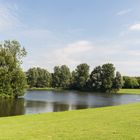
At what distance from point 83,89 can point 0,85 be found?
211 ft

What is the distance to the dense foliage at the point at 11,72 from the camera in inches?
2606

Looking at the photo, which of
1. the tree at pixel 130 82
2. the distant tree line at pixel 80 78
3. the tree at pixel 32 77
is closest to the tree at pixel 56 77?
the distant tree line at pixel 80 78

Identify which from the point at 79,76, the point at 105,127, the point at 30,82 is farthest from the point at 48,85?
the point at 105,127

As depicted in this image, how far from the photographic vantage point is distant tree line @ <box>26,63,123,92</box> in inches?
4646

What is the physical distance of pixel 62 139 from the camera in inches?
440

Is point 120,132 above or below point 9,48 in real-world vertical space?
below

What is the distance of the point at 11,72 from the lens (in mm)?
67125

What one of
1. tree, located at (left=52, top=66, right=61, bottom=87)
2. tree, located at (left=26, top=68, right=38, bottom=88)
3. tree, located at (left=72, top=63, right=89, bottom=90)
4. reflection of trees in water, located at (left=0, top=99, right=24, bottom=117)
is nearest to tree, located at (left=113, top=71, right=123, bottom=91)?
tree, located at (left=72, top=63, right=89, bottom=90)

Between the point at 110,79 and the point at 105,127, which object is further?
the point at 110,79

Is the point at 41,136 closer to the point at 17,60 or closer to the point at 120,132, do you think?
the point at 120,132

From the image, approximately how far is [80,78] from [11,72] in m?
64.8

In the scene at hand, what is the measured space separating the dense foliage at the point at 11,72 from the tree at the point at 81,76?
204ft

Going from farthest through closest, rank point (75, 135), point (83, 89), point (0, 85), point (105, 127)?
1. point (83, 89)
2. point (0, 85)
3. point (105, 127)
4. point (75, 135)

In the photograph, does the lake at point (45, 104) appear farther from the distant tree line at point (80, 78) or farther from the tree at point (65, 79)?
the tree at point (65, 79)
